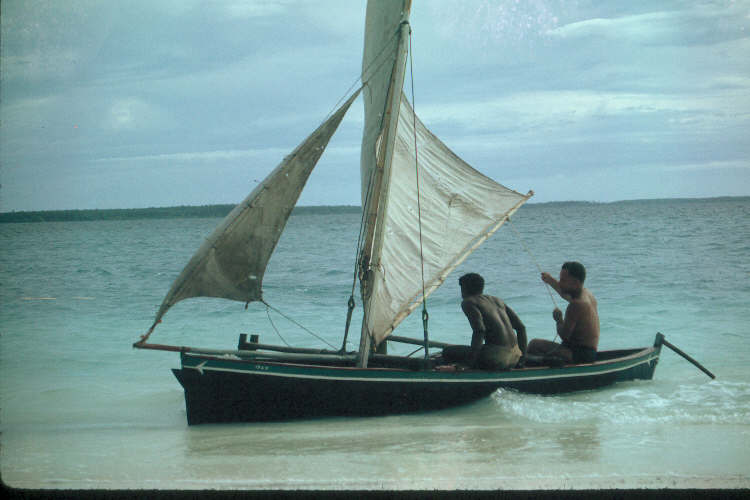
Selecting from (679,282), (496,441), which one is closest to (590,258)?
(679,282)

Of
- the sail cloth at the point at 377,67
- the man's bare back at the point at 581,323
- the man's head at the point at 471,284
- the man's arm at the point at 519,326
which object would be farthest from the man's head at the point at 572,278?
the sail cloth at the point at 377,67

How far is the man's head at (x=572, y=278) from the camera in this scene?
7.36 m

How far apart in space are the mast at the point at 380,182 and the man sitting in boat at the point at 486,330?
1.01m

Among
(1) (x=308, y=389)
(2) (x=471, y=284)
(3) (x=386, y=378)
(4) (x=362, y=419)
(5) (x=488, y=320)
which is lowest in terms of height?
(4) (x=362, y=419)

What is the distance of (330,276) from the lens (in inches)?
1110

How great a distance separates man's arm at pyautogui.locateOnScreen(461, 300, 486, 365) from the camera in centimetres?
660

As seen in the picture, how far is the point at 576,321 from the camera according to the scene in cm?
761

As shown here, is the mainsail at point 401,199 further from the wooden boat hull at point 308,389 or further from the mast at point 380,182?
the wooden boat hull at point 308,389

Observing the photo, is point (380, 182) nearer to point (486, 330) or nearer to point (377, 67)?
point (377, 67)

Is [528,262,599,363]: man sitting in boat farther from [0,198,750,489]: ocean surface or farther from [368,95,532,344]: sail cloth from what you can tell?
[368,95,532,344]: sail cloth

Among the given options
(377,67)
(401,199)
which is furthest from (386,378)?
(377,67)

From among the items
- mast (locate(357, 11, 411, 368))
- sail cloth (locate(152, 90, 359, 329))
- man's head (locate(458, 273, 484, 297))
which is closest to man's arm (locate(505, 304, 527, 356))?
man's head (locate(458, 273, 484, 297))

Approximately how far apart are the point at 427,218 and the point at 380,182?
1.57 m

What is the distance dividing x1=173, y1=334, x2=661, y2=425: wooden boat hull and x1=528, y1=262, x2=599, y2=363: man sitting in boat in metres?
1.26
